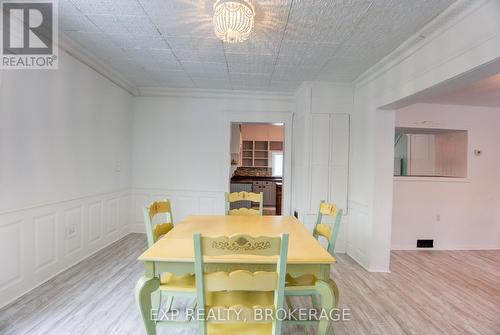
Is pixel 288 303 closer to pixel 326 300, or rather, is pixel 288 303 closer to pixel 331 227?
pixel 331 227

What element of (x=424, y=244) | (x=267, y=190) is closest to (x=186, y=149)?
(x=267, y=190)

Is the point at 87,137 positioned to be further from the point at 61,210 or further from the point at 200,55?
the point at 200,55

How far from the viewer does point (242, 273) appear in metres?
1.24

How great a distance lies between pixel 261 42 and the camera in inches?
102

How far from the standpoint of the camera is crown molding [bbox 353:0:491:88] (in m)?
1.84

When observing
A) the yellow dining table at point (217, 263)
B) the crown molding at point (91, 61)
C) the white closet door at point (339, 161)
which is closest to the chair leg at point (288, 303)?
the yellow dining table at point (217, 263)

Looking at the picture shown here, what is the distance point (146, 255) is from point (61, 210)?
2007mm

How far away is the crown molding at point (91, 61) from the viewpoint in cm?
271

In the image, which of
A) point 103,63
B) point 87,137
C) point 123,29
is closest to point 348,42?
point 123,29

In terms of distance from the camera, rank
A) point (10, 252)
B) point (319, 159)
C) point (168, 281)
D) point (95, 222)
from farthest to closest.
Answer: point (319, 159), point (95, 222), point (10, 252), point (168, 281)

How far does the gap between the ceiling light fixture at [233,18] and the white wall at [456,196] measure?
3299 millimetres

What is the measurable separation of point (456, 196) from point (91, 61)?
18.8ft

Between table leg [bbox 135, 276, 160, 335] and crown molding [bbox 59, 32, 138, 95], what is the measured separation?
2.61 m

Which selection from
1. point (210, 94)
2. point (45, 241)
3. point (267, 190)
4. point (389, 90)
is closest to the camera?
point (45, 241)
